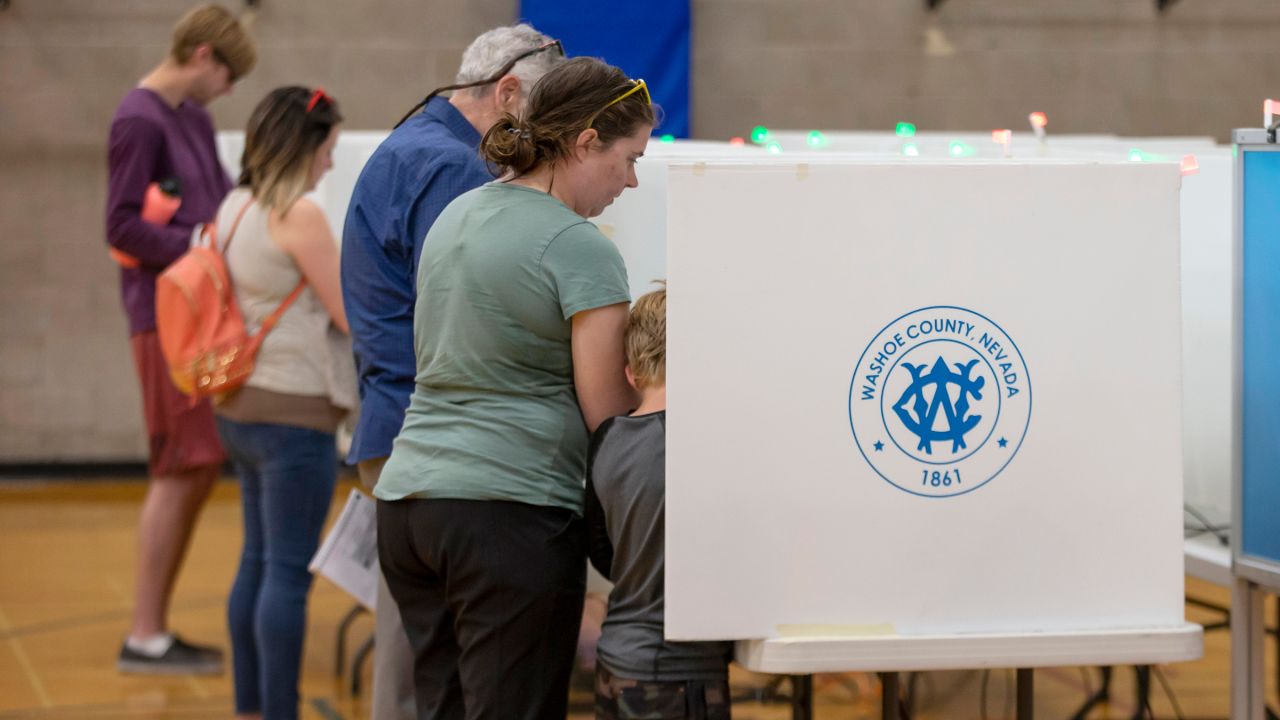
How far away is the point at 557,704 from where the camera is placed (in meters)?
1.74

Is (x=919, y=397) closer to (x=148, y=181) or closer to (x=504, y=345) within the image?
(x=504, y=345)

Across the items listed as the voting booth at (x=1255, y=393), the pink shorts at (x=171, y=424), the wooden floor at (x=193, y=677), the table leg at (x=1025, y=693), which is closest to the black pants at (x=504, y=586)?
the table leg at (x=1025, y=693)

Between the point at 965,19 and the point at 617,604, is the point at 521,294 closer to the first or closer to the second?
the point at 617,604

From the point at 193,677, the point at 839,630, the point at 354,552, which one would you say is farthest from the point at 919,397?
the point at 193,677

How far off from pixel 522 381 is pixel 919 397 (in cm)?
45

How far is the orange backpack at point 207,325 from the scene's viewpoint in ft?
8.90

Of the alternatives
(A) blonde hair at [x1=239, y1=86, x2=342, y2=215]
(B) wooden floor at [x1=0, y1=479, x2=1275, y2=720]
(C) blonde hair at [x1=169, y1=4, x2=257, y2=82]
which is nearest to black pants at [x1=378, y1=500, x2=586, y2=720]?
(A) blonde hair at [x1=239, y1=86, x2=342, y2=215]

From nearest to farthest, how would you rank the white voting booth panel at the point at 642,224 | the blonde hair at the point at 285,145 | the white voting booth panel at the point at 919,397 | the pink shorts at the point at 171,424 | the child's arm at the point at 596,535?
the white voting booth panel at the point at 919,397, the child's arm at the point at 596,535, the white voting booth panel at the point at 642,224, the blonde hair at the point at 285,145, the pink shorts at the point at 171,424

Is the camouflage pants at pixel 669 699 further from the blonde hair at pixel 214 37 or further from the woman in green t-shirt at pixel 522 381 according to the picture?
the blonde hair at pixel 214 37

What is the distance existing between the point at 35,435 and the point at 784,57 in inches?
143

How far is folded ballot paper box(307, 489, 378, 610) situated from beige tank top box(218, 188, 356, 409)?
1.09ft

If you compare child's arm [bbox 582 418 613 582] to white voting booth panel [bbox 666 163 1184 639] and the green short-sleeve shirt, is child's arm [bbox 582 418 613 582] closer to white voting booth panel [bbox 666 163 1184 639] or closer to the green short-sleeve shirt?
the green short-sleeve shirt

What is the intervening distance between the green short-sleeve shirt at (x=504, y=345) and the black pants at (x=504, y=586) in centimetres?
3

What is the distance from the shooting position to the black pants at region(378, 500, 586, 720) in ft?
5.52
